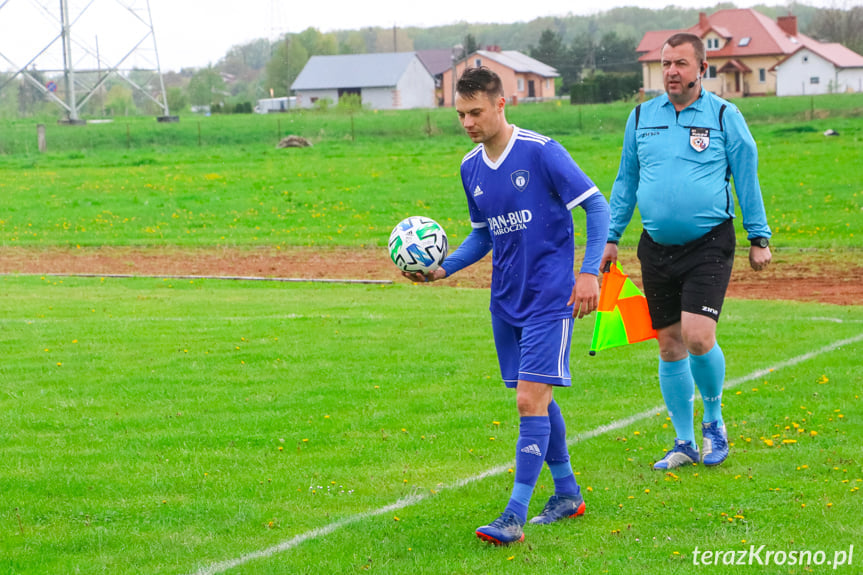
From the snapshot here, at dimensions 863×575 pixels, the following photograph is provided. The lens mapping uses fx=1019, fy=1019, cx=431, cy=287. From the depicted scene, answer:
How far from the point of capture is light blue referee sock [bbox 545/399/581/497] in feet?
17.2

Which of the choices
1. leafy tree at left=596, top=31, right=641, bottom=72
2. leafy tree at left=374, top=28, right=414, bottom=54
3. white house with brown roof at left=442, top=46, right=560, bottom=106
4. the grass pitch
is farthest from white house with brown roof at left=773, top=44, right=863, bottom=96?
leafy tree at left=374, top=28, right=414, bottom=54

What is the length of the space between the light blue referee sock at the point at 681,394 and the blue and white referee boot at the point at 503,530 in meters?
1.70

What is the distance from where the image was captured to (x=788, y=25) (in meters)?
89.2

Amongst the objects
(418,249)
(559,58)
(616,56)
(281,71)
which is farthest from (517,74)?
(418,249)

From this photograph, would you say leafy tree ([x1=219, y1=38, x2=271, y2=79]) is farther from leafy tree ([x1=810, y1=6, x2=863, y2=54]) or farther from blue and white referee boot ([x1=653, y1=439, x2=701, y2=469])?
blue and white referee boot ([x1=653, y1=439, x2=701, y2=469])

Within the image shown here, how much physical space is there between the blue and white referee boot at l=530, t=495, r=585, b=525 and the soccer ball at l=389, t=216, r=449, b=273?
55.4 inches

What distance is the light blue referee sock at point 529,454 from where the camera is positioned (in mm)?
4973

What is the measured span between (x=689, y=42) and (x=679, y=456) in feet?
7.88

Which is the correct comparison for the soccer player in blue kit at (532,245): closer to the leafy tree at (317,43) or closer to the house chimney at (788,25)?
the house chimney at (788,25)

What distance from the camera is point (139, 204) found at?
2584 centimetres

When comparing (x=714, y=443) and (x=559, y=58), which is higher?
(x=559, y=58)

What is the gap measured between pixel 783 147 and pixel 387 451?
95.0ft

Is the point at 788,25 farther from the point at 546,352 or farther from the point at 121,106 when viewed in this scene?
the point at 546,352

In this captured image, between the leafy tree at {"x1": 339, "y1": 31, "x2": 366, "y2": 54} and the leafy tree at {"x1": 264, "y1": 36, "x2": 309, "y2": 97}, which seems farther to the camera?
the leafy tree at {"x1": 339, "y1": 31, "x2": 366, "y2": 54}
